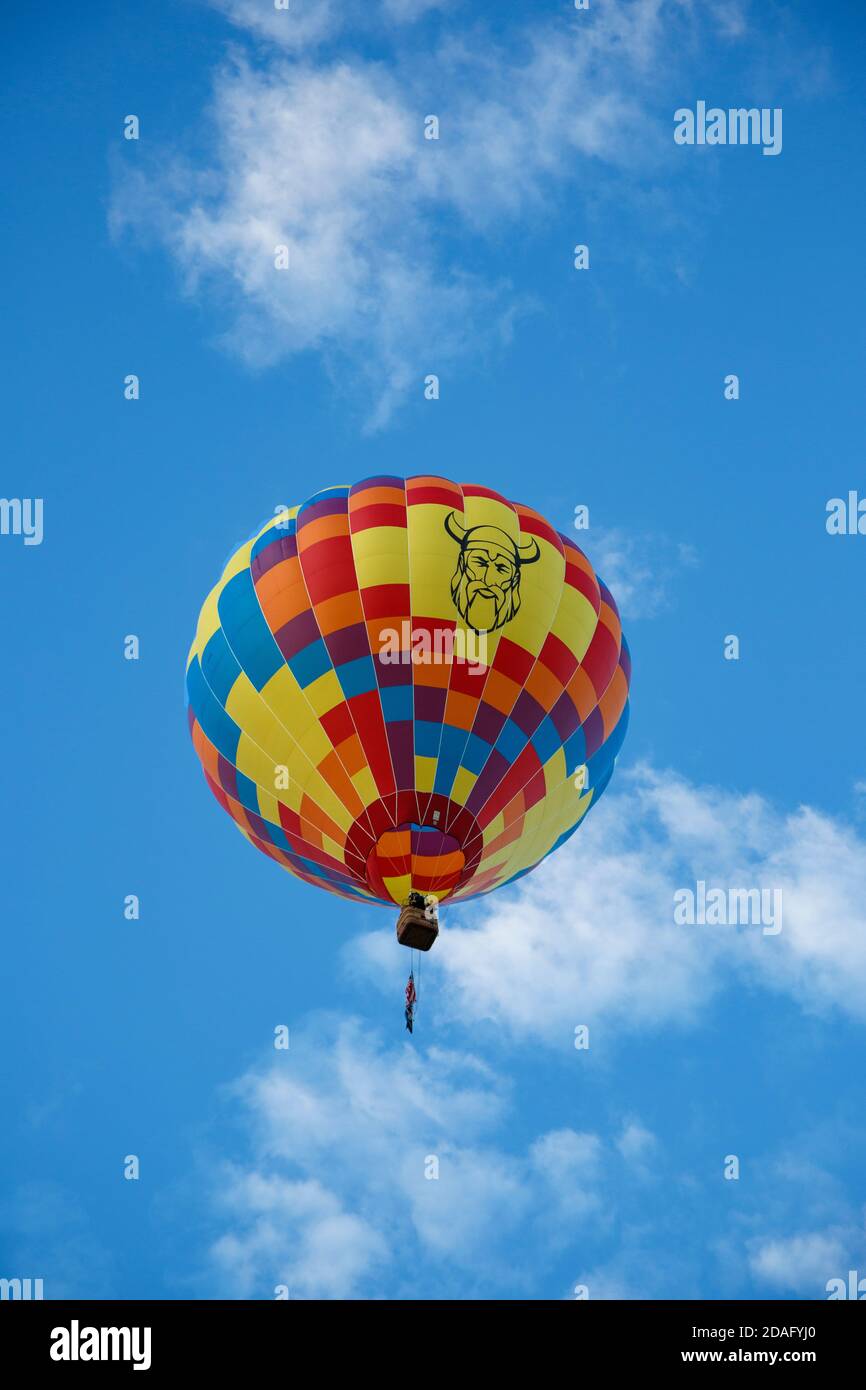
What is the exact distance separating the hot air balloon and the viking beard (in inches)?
0.9

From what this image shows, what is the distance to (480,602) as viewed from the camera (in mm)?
19109

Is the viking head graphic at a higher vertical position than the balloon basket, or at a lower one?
higher

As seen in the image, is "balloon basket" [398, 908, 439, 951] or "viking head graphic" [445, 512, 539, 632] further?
"viking head graphic" [445, 512, 539, 632]

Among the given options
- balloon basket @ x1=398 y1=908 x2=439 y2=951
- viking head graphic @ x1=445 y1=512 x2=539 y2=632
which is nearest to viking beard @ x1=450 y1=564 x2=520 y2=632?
viking head graphic @ x1=445 y1=512 x2=539 y2=632

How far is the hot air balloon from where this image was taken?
62.2ft

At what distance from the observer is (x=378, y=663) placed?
62.2 ft

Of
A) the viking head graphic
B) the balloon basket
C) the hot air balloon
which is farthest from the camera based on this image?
the viking head graphic

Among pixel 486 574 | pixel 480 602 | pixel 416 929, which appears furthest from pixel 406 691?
pixel 416 929

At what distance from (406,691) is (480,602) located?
1.42 meters

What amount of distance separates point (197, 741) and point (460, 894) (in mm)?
4011

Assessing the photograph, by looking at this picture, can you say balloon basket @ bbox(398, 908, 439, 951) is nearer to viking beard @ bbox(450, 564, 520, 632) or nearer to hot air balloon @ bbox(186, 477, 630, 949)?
hot air balloon @ bbox(186, 477, 630, 949)

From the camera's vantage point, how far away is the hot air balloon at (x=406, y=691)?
1895cm
